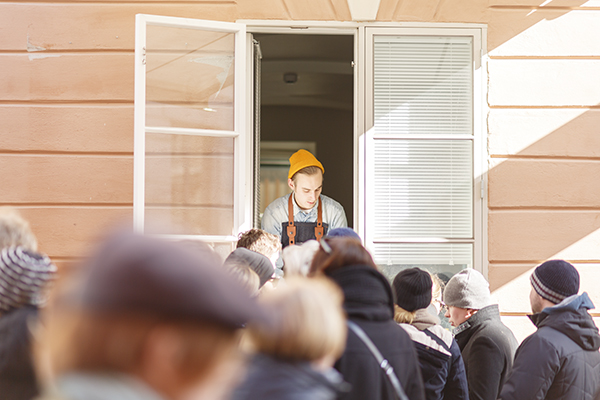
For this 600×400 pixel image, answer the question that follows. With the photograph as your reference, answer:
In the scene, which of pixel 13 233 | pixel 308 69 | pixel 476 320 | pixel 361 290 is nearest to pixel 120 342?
pixel 361 290

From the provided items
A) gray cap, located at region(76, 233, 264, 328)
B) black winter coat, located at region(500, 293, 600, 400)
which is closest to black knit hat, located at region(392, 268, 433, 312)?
black winter coat, located at region(500, 293, 600, 400)

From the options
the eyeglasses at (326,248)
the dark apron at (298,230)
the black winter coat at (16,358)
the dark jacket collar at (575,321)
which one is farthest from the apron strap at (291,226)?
the black winter coat at (16,358)

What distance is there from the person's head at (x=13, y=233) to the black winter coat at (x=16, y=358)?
0.86ft

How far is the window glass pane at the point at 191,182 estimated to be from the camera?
3.09 meters

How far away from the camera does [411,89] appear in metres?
3.53

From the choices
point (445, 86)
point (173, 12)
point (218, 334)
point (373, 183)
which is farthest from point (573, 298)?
point (173, 12)

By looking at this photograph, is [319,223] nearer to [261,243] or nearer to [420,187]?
[420,187]

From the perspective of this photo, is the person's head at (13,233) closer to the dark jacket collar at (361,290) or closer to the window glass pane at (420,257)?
the dark jacket collar at (361,290)

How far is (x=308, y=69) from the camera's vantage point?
6.55 metres

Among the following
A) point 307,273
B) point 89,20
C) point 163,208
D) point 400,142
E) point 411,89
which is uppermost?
point 89,20

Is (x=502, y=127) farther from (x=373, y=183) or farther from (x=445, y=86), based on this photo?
(x=373, y=183)

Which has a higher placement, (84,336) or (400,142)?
(400,142)

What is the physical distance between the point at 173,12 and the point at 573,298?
2767 mm

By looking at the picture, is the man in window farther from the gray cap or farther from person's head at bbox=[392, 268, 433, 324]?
the gray cap
